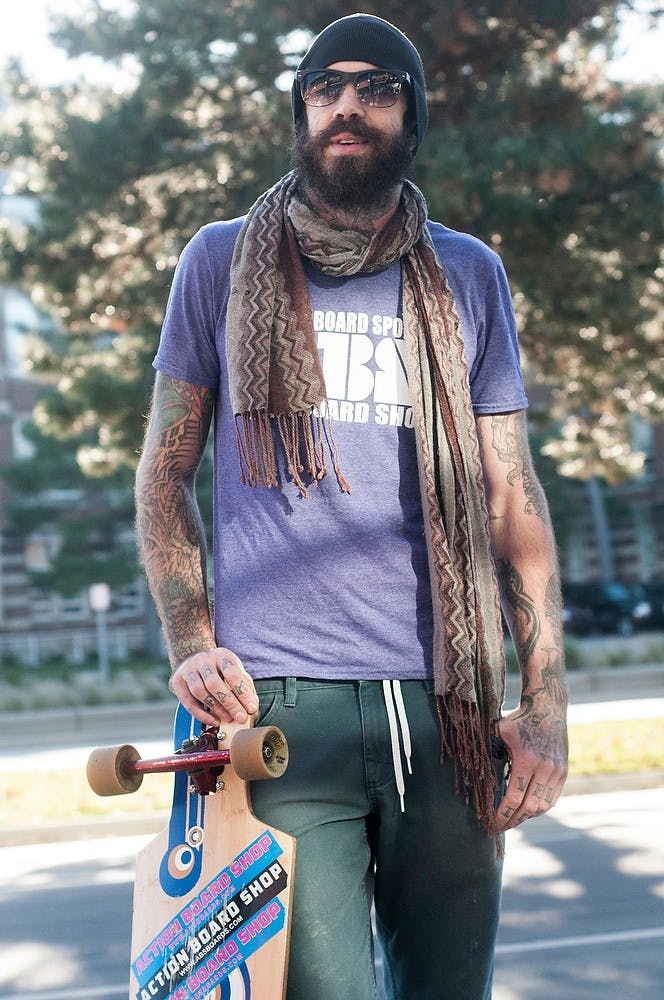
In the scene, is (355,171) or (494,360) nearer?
(355,171)

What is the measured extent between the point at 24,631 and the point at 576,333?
26.7 metres

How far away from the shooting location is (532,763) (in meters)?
2.03

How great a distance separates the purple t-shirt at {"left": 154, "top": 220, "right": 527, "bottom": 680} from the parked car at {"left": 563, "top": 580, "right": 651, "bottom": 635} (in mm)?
32715

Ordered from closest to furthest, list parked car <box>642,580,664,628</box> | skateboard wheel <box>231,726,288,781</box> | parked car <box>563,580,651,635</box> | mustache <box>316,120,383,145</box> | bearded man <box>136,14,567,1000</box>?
skateboard wheel <box>231,726,288,781</box> < bearded man <box>136,14,567,1000</box> < mustache <box>316,120,383,145</box> < parked car <box>563,580,651,635</box> < parked car <box>642,580,664,628</box>

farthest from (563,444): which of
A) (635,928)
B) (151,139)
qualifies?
(635,928)

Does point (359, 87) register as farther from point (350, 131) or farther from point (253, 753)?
point (253, 753)

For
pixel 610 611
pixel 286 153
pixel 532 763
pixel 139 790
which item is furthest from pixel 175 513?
pixel 610 611

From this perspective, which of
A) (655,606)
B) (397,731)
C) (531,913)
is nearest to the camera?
(397,731)

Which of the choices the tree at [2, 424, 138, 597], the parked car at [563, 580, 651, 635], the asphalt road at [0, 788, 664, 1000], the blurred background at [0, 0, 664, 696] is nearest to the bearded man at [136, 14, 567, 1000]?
the asphalt road at [0, 788, 664, 1000]

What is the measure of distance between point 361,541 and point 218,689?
Answer: 13.5 inches

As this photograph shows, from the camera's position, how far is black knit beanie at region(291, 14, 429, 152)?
2207mm

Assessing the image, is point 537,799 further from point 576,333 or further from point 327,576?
point 576,333

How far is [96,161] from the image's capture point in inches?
460

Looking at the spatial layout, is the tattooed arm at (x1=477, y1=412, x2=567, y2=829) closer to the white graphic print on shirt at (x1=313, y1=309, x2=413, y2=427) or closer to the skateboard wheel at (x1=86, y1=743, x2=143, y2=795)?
the white graphic print on shirt at (x1=313, y1=309, x2=413, y2=427)
